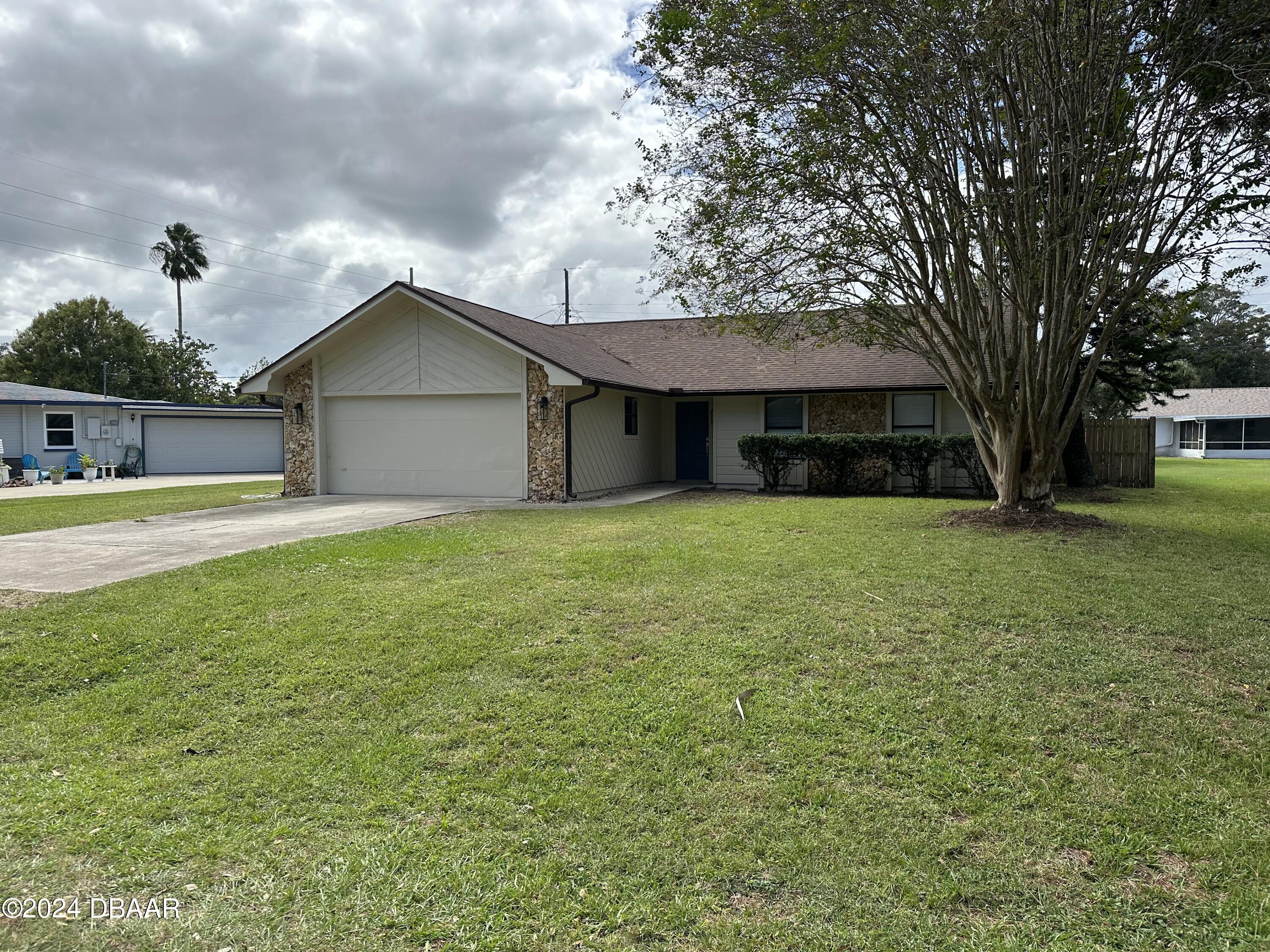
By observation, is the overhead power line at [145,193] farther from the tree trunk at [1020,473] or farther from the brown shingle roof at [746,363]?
the tree trunk at [1020,473]

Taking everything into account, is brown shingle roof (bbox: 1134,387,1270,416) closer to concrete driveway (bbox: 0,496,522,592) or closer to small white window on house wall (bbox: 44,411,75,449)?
concrete driveway (bbox: 0,496,522,592)

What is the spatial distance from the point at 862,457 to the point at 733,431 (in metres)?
3.57

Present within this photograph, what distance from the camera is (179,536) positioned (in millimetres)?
9797

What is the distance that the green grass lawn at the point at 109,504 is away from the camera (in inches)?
460

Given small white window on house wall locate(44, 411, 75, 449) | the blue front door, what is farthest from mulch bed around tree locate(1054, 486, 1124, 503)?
small white window on house wall locate(44, 411, 75, 449)

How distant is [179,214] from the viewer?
152 ft

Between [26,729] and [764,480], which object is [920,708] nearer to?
[26,729]

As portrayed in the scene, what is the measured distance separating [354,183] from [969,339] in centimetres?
1834

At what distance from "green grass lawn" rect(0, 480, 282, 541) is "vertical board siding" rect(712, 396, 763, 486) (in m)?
10.2

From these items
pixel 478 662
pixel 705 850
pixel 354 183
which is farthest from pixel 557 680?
pixel 354 183

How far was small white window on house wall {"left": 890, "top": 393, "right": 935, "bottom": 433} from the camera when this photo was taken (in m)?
16.0

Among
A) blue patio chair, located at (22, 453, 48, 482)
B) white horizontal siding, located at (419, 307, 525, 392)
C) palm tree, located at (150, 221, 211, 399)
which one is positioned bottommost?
blue patio chair, located at (22, 453, 48, 482)

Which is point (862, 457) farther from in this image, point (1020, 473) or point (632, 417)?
point (632, 417)

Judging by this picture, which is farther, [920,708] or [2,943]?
[920,708]
